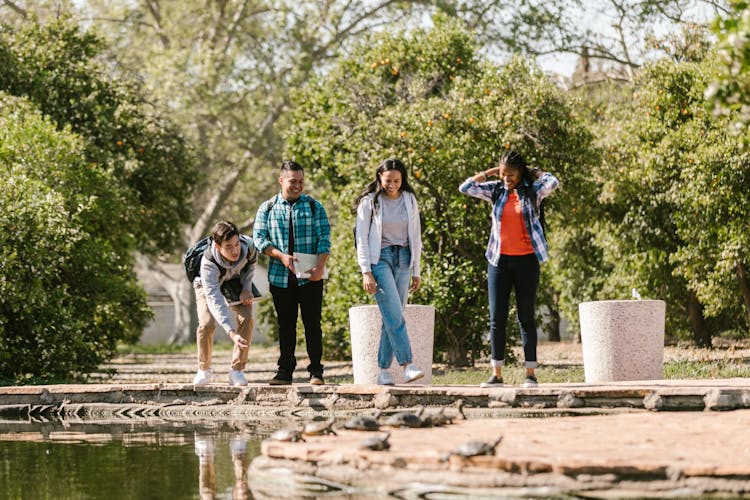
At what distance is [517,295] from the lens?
988 cm

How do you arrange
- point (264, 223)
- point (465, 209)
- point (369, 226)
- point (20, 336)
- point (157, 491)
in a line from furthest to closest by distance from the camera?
point (465, 209) < point (20, 336) < point (264, 223) < point (369, 226) < point (157, 491)

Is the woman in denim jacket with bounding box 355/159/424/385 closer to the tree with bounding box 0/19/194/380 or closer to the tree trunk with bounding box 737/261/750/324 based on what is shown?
the tree with bounding box 0/19/194/380

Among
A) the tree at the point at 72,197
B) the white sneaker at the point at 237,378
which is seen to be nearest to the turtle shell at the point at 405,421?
the white sneaker at the point at 237,378

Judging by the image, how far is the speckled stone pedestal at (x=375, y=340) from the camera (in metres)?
11.2

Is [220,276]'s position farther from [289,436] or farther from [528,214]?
[289,436]

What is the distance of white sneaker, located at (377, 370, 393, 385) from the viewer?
33.7ft

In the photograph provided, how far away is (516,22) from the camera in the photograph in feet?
106

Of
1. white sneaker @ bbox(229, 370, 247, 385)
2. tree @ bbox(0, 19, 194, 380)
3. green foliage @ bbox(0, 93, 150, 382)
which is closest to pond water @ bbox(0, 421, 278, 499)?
white sneaker @ bbox(229, 370, 247, 385)

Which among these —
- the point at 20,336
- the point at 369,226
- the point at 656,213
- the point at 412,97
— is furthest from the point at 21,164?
the point at 656,213

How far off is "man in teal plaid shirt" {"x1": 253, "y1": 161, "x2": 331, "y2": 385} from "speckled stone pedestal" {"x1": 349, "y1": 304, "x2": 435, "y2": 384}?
2.29ft

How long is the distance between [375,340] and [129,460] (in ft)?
13.0

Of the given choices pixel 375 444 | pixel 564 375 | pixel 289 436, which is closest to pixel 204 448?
pixel 289 436

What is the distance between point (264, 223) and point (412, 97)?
797 centimetres

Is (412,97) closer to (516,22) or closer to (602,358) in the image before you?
(602,358)
